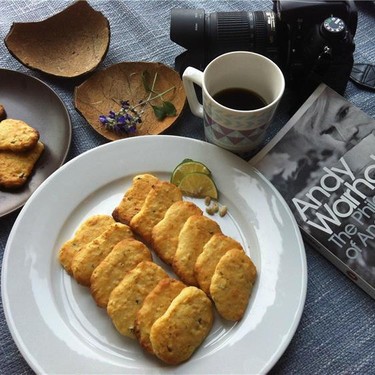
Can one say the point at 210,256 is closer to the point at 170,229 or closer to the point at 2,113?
the point at 170,229

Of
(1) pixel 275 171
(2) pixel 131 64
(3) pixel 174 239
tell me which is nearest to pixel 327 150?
(1) pixel 275 171

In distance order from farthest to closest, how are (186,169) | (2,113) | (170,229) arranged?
1. (2,113)
2. (186,169)
3. (170,229)

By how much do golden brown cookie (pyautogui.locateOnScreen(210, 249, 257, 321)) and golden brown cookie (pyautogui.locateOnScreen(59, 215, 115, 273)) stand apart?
25cm

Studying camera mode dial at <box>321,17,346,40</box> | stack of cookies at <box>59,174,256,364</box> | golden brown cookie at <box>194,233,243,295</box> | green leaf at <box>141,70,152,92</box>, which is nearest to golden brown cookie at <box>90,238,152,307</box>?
stack of cookies at <box>59,174,256,364</box>

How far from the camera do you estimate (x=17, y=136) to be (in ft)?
3.39

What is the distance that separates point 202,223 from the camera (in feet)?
2.91

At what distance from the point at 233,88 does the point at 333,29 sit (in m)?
0.24

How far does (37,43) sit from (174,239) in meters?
0.71

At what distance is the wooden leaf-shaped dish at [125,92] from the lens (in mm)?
1098

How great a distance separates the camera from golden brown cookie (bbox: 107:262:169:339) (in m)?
0.80

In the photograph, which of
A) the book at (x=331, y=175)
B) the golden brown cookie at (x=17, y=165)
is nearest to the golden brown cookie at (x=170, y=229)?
the book at (x=331, y=175)

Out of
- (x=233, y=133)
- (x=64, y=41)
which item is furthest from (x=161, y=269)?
(x=64, y=41)

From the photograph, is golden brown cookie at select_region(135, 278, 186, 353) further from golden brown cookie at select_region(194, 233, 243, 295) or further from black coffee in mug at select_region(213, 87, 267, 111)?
black coffee in mug at select_region(213, 87, 267, 111)

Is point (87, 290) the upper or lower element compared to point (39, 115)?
lower
